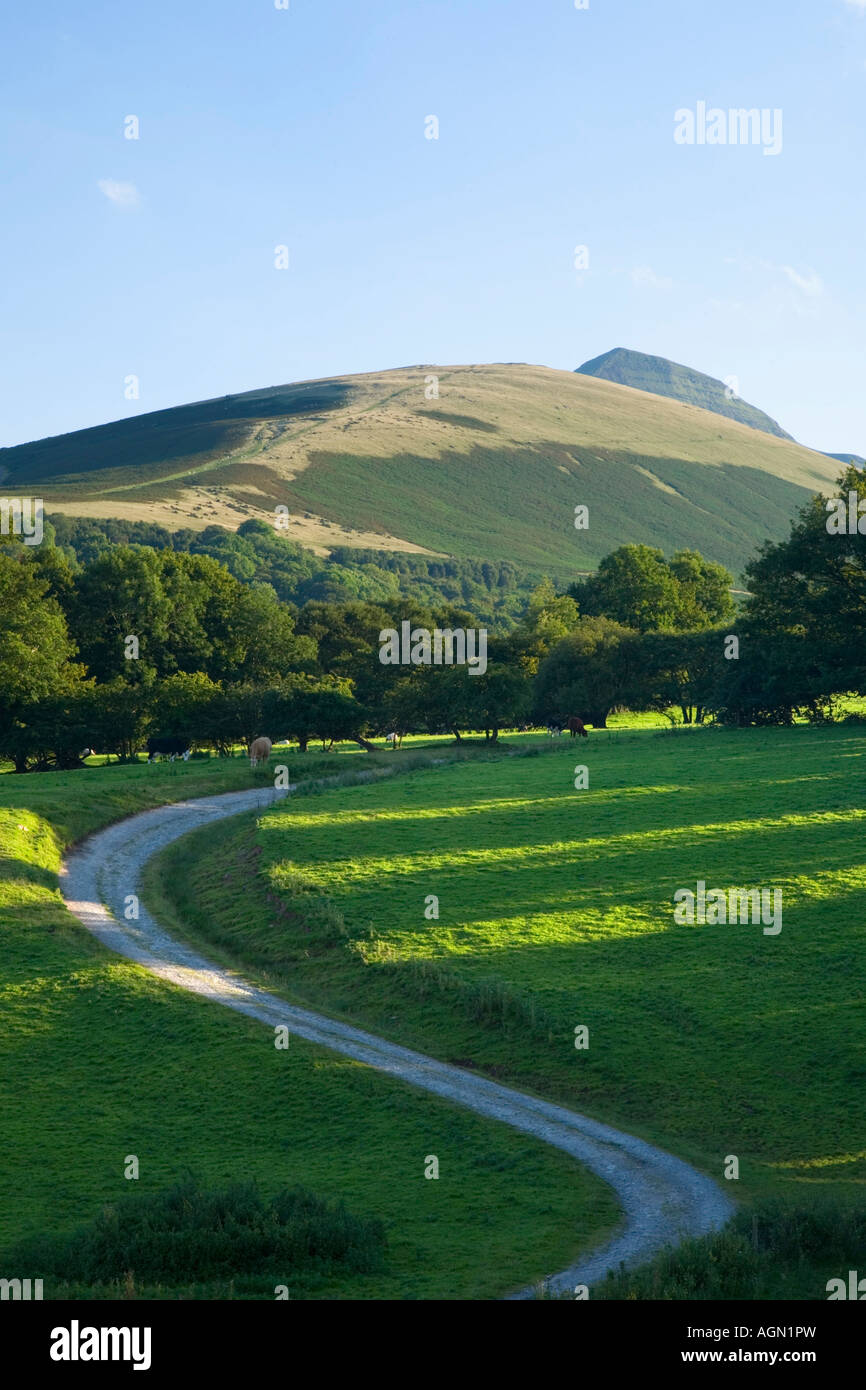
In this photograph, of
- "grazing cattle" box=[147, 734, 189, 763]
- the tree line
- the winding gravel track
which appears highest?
the tree line

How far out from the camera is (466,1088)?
84.0 feet

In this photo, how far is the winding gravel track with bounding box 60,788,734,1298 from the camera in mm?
18453

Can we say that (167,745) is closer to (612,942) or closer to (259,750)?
(259,750)

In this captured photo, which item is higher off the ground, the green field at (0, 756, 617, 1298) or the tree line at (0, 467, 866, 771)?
the tree line at (0, 467, 866, 771)

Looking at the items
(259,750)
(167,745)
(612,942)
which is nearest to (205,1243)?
(612,942)

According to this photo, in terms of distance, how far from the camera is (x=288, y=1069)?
25.8 m

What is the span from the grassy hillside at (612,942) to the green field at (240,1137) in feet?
11.3

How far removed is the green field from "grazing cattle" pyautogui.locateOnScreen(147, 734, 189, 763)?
2029 inches

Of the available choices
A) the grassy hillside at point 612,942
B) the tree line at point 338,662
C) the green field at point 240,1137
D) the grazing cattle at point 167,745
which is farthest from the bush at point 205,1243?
the grazing cattle at point 167,745

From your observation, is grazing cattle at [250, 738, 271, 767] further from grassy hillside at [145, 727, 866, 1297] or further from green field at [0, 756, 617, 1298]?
green field at [0, 756, 617, 1298]

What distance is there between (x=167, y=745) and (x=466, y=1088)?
207 feet

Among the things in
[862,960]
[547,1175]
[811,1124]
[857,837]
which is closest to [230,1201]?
[547,1175]

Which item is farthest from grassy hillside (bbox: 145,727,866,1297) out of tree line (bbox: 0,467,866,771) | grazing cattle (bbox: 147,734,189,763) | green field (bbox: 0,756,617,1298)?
grazing cattle (bbox: 147,734,189,763)
